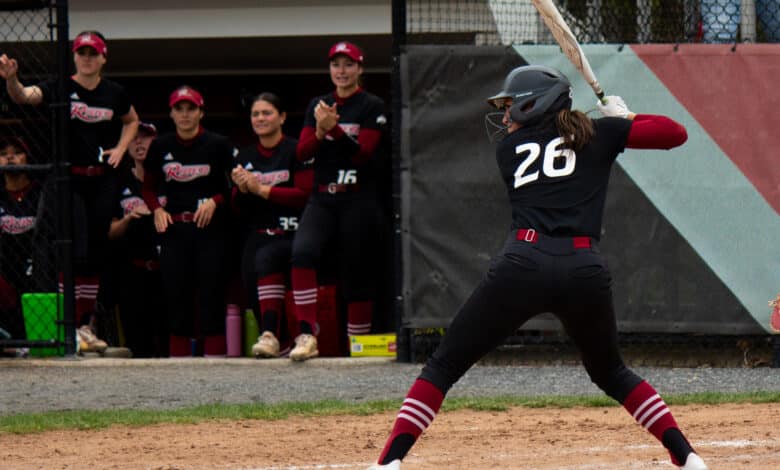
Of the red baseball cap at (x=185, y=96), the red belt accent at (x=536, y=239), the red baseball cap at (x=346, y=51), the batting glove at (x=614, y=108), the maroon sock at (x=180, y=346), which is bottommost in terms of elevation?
the maroon sock at (x=180, y=346)

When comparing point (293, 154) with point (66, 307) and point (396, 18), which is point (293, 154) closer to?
point (396, 18)

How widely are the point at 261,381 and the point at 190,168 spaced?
6.45ft

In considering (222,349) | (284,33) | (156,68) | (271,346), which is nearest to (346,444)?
(271,346)

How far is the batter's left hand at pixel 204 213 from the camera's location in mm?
9836

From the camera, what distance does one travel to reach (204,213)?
9.84m

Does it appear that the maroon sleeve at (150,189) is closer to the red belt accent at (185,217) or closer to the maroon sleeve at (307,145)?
the red belt accent at (185,217)

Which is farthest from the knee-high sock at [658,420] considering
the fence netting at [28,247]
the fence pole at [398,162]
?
the fence netting at [28,247]

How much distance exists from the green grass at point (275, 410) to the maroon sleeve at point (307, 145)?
2118 millimetres

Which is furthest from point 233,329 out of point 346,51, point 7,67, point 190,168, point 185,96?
point 7,67

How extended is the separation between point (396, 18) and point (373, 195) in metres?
1.25

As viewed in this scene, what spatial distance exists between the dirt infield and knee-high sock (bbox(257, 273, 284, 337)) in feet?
7.33

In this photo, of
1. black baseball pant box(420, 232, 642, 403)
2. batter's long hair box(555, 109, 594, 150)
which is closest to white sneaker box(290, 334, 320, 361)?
black baseball pant box(420, 232, 642, 403)

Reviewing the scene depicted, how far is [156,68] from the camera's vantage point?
1470 cm

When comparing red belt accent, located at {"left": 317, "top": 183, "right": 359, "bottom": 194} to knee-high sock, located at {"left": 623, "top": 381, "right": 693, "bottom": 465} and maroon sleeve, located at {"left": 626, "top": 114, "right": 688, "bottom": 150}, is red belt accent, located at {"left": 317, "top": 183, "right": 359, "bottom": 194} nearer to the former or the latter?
maroon sleeve, located at {"left": 626, "top": 114, "right": 688, "bottom": 150}
